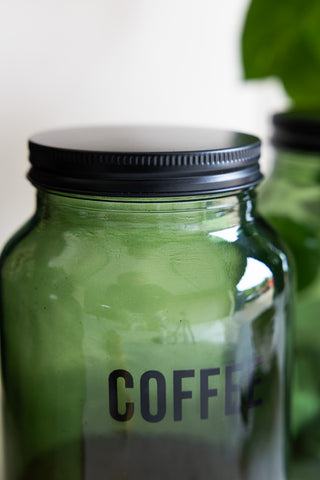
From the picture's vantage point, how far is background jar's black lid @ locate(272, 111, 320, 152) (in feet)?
1.79

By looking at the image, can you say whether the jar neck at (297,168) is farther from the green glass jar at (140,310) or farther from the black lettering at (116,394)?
the black lettering at (116,394)

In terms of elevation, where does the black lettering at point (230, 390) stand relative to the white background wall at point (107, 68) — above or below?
below

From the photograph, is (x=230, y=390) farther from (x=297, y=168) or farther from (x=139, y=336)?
(x=297, y=168)

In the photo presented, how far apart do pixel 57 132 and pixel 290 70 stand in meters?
0.23

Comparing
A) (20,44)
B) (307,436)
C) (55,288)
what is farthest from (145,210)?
(307,436)

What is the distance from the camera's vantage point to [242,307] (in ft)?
1.39

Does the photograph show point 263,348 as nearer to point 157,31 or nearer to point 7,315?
point 7,315

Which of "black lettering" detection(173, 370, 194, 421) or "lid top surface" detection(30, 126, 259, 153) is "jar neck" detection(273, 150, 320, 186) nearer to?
"lid top surface" detection(30, 126, 259, 153)

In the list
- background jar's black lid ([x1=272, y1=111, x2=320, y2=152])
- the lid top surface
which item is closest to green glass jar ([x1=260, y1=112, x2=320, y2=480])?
background jar's black lid ([x1=272, y1=111, x2=320, y2=152])

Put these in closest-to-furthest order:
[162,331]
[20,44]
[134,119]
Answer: [162,331], [20,44], [134,119]

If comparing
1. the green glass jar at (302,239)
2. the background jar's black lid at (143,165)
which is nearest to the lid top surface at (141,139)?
the background jar's black lid at (143,165)

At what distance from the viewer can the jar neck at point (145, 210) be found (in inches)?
16.0

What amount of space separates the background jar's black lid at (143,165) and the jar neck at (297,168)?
164 mm

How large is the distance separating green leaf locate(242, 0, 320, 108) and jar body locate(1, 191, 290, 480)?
18cm
